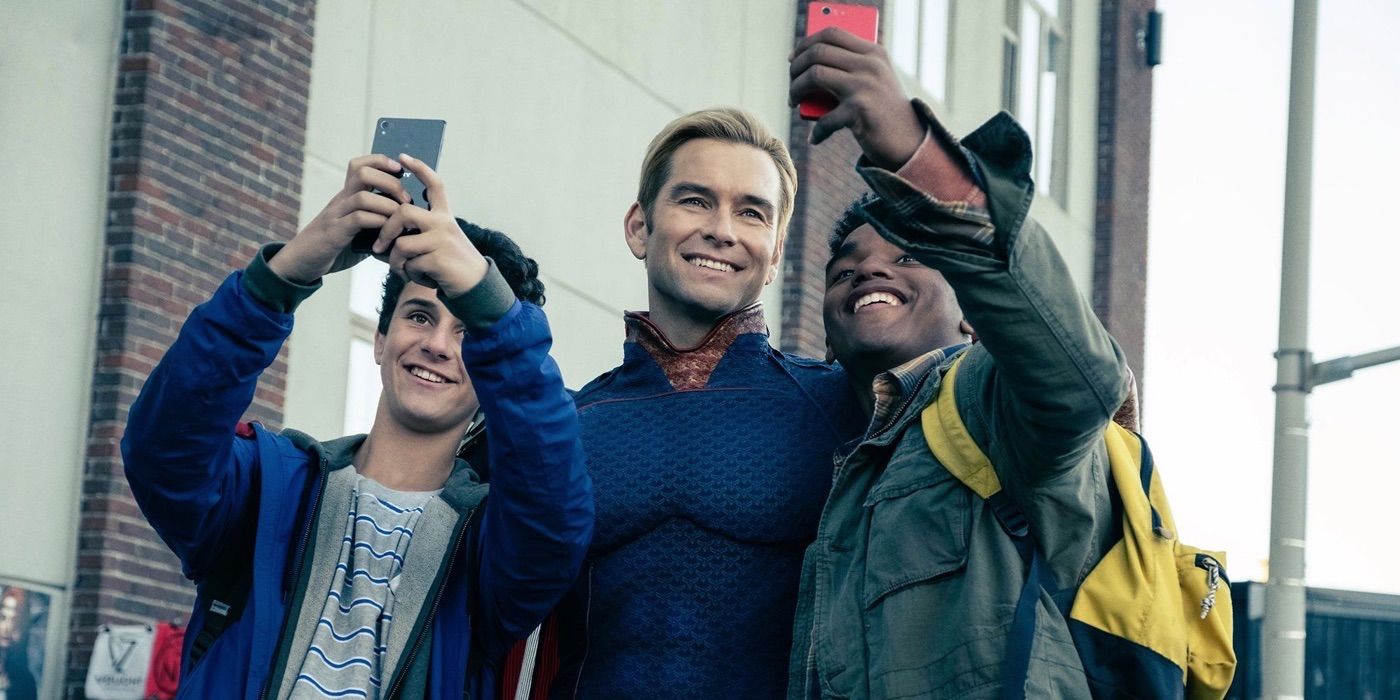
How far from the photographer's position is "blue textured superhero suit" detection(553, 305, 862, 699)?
4055 millimetres

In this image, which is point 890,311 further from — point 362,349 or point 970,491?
point 362,349

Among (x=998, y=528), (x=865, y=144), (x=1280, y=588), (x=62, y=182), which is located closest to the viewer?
(x=865, y=144)

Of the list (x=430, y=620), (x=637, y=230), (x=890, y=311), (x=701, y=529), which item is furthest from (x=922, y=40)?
(x=430, y=620)

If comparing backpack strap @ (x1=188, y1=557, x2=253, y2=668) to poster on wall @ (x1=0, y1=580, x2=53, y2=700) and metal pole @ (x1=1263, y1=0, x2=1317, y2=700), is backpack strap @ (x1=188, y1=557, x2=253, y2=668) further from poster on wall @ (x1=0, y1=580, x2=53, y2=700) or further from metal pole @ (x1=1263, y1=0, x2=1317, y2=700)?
metal pole @ (x1=1263, y1=0, x2=1317, y2=700)

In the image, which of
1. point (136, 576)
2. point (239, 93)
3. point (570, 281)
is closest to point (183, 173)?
point (239, 93)

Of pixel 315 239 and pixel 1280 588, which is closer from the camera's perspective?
pixel 315 239

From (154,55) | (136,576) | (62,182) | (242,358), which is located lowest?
Answer: (136,576)

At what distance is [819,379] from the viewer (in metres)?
4.50

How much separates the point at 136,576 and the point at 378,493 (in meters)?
5.05

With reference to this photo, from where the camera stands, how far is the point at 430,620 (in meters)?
3.91

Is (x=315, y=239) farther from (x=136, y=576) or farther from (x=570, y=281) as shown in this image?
(x=570, y=281)

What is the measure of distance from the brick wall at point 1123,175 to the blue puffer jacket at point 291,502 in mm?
15497

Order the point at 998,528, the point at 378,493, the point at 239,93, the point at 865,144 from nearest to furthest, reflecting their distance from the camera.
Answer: the point at 865,144 → the point at 998,528 → the point at 378,493 → the point at 239,93

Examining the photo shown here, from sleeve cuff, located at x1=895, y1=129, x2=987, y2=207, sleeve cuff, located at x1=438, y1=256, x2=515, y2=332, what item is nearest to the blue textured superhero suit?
sleeve cuff, located at x1=438, y1=256, x2=515, y2=332
